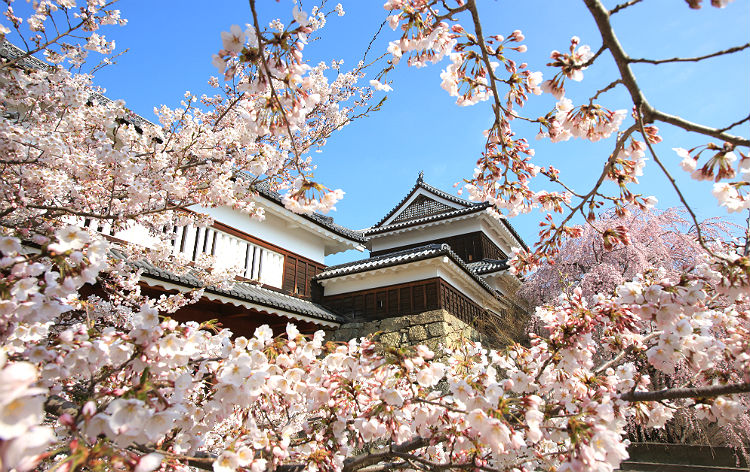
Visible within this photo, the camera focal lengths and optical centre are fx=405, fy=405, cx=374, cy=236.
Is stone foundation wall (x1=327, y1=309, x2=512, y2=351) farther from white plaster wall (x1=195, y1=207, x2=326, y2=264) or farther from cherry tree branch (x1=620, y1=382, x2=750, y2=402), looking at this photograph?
cherry tree branch (x1=620, y1=382, x2=750, y2=402)

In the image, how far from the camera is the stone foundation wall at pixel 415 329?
9180mm

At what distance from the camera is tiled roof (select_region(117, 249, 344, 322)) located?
5562mm

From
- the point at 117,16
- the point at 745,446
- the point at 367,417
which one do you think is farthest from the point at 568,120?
the point at 745,446

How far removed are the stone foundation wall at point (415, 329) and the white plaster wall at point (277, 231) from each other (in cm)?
216

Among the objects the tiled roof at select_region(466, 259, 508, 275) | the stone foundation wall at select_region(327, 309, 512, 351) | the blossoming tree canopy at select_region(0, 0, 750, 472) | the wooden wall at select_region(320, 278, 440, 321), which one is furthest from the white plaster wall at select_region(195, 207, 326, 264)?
the tiled roof at select_region(466, 259, 508, 275)

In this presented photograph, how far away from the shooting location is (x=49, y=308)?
167cm

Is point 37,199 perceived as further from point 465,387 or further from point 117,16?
point 465,387

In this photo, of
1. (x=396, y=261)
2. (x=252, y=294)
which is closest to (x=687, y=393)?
(x=252, y=294)

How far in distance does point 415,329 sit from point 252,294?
4.02 metres

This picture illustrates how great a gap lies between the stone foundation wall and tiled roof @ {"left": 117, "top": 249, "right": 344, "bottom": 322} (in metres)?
0.51

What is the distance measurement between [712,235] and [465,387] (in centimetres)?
1128

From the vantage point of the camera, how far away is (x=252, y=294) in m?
7.23

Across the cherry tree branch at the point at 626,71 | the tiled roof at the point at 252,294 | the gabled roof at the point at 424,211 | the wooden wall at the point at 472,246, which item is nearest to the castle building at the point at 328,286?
the tiled roof at the point at 252,294

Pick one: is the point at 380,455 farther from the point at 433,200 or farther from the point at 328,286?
the point at 433,200
